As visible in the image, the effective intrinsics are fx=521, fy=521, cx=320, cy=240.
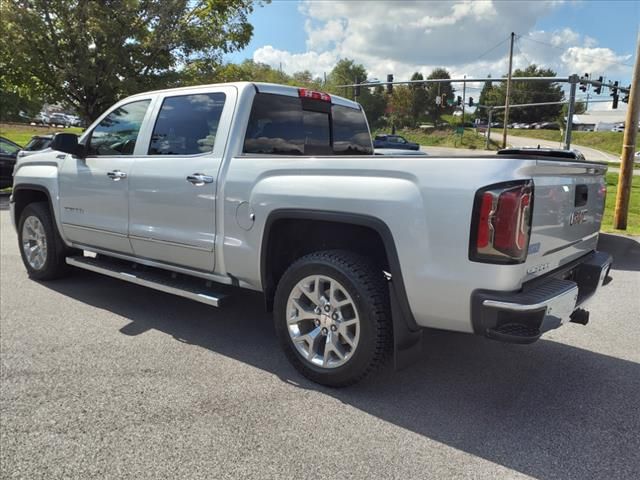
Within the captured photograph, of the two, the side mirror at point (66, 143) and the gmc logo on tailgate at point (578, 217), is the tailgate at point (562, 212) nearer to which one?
the gmc logo on tailgate at point (578, 217)

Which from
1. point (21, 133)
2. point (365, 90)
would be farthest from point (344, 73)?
point (21, 133)

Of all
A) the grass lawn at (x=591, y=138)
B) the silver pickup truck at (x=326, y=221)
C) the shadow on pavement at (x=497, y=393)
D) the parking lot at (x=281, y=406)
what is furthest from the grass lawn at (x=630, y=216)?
the grass lawn at (x=591, y=138)

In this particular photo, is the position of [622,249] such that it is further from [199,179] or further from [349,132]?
[199,179]

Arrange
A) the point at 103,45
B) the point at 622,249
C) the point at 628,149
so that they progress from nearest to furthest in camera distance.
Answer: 1. the point at 622,249
2. the point at 628,149
3. the point at 103,45

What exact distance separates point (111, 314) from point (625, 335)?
14.8 ft

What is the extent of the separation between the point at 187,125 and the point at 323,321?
6.59ft

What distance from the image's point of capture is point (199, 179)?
386 centimetres

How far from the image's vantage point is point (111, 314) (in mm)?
4781

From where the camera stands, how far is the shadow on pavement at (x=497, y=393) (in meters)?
2.71

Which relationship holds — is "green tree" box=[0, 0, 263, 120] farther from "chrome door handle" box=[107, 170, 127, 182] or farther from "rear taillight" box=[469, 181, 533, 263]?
"rear taillight" box=[469, 181, 533, 263]

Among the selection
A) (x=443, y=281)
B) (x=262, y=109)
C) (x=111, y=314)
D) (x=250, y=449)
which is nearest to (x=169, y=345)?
(x=111, y=314)

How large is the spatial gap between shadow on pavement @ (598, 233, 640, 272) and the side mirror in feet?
21.4

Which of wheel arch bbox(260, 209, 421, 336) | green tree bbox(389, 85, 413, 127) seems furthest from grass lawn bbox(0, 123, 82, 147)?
green tree bbox(389, 85, 413, 127)

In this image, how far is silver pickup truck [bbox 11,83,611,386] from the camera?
2.68 meters
